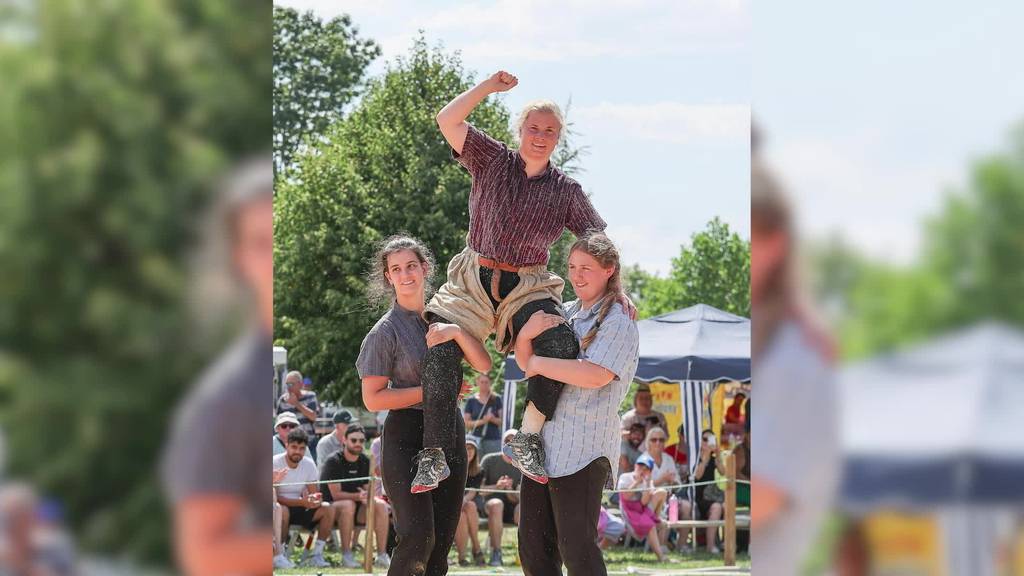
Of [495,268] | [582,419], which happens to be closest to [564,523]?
[582,419]

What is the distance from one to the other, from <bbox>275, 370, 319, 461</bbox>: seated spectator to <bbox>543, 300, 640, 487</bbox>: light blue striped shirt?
718cm

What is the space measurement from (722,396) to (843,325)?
12968mm

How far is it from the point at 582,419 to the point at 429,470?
0.61m

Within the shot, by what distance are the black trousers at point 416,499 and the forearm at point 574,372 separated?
496 mm

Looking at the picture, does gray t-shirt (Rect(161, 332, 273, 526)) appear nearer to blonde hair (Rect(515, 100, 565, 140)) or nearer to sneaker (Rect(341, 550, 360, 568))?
blonde hair (Rect(515, 100, 565, 140))

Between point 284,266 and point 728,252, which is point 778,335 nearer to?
point 284,266

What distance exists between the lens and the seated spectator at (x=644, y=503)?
38.7ft

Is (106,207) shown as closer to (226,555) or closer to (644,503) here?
(226,555)

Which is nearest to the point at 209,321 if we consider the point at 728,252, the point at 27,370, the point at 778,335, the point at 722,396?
the point at 27,370

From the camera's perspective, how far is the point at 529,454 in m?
4.43

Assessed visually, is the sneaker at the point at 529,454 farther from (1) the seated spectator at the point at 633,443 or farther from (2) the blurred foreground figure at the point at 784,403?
(1) the seated spectator at the point at 633,443

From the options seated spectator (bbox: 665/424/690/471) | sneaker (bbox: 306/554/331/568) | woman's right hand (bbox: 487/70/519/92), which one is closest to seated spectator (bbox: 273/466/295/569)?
sneaker (bbox: 306/554/331/568)

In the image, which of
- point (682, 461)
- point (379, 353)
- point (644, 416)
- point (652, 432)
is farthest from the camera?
point (682, 461)

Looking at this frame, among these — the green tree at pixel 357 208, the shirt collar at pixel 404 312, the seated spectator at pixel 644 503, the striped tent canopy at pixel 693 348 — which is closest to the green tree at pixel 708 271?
the green tree at pixel 357 208
